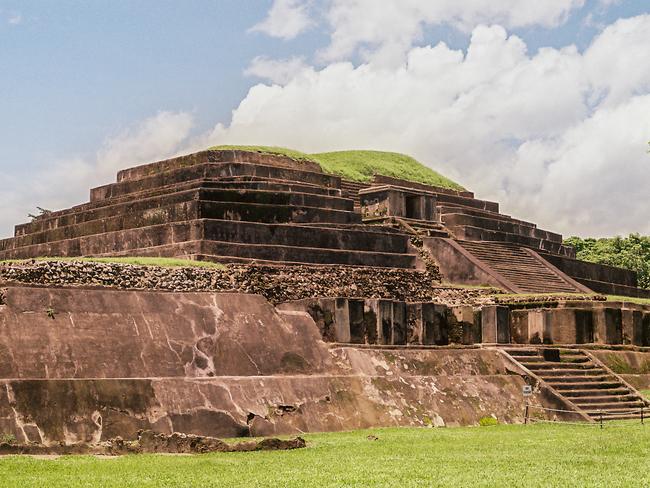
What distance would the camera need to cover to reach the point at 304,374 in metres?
19.7

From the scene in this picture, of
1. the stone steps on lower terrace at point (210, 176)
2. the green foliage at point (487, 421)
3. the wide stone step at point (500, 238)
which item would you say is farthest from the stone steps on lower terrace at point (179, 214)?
the green foliage at point (487, 421)

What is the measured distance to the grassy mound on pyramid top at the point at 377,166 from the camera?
4184 centimetres

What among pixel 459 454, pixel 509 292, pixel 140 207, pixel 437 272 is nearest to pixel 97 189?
pixel 140 207

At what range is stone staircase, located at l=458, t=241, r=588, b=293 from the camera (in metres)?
31.5

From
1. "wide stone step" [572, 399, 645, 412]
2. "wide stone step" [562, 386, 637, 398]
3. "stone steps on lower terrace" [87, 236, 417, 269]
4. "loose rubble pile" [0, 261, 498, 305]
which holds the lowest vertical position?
"wide stone step" [572, 399, 645, 412]

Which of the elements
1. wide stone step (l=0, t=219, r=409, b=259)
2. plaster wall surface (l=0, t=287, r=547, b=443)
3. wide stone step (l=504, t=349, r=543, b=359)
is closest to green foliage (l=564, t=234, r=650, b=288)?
wide stone step (l=0, t=219, r=409, b=259)

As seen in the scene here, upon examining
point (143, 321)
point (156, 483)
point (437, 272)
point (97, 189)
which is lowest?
point (156, 483)

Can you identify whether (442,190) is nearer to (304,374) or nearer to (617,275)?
(617,275)

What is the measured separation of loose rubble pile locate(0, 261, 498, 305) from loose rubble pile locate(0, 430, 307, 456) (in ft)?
15.8

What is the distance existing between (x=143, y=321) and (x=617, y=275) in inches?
962

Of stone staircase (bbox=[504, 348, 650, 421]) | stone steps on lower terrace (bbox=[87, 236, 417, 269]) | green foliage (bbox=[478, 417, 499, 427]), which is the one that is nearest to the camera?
green foliage (bbox=[478, 417, 499, 427])

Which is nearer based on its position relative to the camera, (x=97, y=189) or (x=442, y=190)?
(x=97, y=189)

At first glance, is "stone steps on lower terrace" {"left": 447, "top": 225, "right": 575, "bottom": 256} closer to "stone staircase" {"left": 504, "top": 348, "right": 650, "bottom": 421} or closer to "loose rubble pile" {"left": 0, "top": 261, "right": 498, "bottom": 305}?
"loose rubble pile" {"left": 0, "top": 261, "right": 498, "bottom": 305}

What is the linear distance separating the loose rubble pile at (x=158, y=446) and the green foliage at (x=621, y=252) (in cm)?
4000
